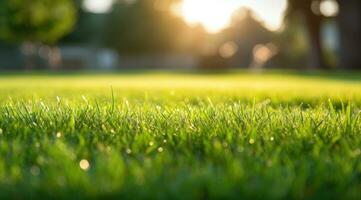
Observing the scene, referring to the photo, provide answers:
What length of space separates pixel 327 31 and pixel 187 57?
697 inches

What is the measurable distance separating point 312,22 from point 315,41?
1326mm

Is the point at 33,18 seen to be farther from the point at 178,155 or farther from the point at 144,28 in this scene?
the point at 178,155

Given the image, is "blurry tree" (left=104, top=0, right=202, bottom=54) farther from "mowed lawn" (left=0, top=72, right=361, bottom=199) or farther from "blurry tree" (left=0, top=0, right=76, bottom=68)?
"mowed lawn" (left=0, top=72, right=361, bottom=199)

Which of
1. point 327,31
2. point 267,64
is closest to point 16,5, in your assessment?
point 267,64

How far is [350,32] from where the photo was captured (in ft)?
87.4

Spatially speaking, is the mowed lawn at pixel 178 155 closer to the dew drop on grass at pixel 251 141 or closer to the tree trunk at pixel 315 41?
the dew drop on grass at pixel 251 141

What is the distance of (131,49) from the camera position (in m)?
53.4

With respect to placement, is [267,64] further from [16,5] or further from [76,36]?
[16,5]

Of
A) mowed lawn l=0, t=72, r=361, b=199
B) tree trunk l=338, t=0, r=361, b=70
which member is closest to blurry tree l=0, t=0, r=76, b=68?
tree trunk l=338, t=0, r=361, b=70

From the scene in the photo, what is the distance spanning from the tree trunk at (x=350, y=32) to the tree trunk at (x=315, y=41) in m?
2.83

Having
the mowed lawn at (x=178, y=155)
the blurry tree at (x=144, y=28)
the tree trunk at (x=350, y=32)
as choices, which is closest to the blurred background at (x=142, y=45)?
the blurry tree at (x=144, y=28)

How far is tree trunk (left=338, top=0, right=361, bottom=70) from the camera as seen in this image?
26.1m

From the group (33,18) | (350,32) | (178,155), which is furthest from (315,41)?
(178,155)

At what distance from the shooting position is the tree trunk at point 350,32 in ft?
85.7
